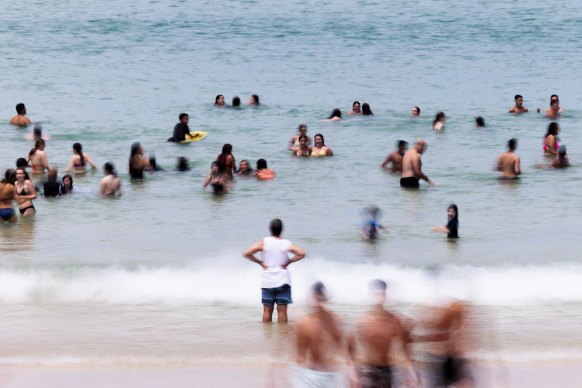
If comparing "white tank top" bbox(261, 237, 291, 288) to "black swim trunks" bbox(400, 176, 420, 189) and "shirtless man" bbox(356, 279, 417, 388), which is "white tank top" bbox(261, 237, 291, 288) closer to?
"shirtless man" bbox(356, 279, 417, 388)

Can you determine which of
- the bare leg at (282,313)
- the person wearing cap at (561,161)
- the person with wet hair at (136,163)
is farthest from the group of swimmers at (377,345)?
the person wearing cap at (561,161)

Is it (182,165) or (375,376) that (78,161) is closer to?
(182,165)

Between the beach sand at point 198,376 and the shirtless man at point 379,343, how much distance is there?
231cm

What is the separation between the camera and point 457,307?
10.8m

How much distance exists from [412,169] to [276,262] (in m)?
12.2

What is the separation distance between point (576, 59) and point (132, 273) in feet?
126

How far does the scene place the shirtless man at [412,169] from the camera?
2606 centimetres

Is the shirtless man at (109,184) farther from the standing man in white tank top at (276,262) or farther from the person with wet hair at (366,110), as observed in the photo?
the person with wet hair at (366,110)

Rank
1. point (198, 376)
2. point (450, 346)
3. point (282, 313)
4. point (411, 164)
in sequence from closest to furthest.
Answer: point (450, 346) < point (198, 376) < point (282, 313) < point (411, 164)

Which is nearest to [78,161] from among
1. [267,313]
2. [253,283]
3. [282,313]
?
[253,283]

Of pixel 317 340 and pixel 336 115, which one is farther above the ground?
pixel 336 115

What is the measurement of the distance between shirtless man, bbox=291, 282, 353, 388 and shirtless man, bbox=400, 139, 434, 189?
52.1 feet

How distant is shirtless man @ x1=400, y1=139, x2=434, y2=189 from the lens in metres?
26.1

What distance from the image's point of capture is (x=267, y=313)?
1547 centimetres
